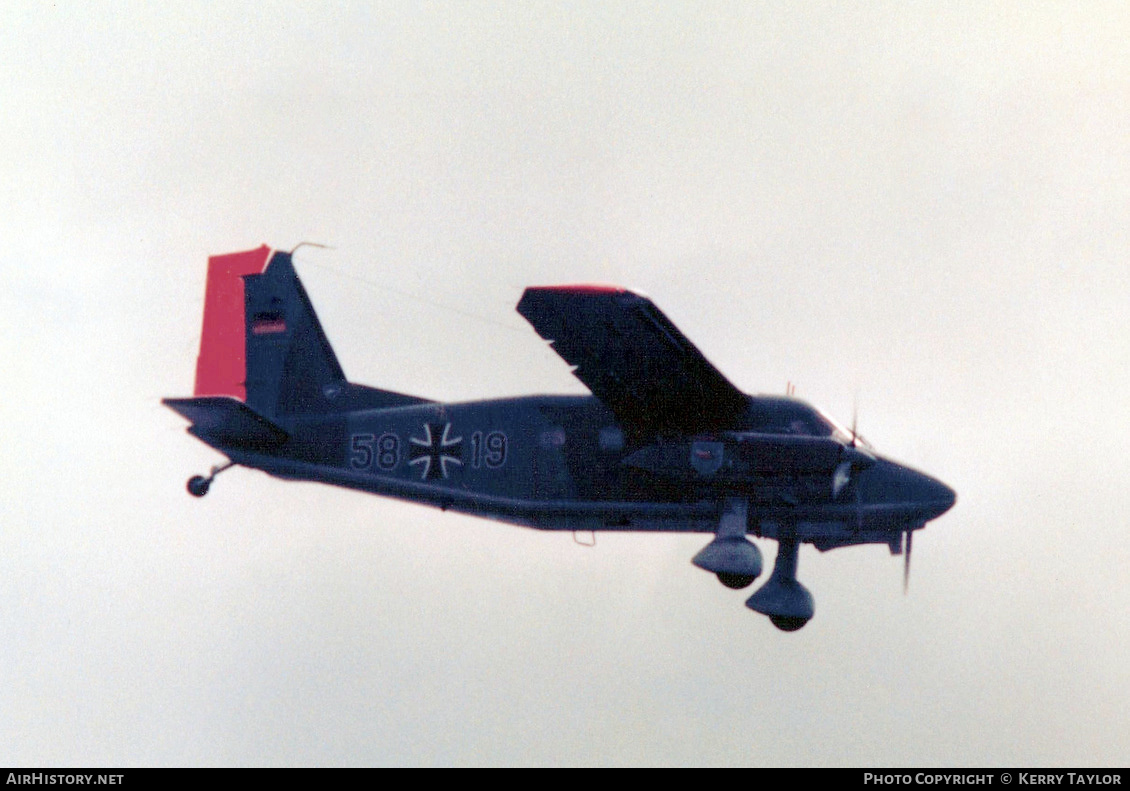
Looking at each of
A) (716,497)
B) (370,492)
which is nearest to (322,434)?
(370,492)

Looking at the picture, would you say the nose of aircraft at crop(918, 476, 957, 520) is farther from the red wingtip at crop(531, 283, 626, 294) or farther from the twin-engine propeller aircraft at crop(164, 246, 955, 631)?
the red wingtip at crop(531, 283, 626, 294)

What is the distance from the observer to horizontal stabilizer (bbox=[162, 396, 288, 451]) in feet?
79.8

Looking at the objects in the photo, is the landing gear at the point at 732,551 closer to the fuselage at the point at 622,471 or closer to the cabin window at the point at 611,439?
the fuselage at the point at 622,471

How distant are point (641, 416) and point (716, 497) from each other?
6.38 ft

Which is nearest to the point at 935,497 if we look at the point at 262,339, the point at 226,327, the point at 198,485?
the point at 262,339

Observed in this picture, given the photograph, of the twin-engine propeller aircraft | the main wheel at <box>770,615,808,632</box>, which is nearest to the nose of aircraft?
the twin-engine propeller aircraft

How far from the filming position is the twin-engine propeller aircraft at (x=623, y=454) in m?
21.9

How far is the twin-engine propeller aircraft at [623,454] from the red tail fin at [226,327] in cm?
185

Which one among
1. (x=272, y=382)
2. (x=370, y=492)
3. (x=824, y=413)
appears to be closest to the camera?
(x=824, y=413)

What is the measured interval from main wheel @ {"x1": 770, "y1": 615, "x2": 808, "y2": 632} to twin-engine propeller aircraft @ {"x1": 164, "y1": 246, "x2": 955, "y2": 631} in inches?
1.2

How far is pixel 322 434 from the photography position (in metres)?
25.3

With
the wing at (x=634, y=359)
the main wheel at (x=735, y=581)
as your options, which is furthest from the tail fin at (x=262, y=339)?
the main wheel at (x=735, y=581)

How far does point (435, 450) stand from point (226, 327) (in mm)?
6202
